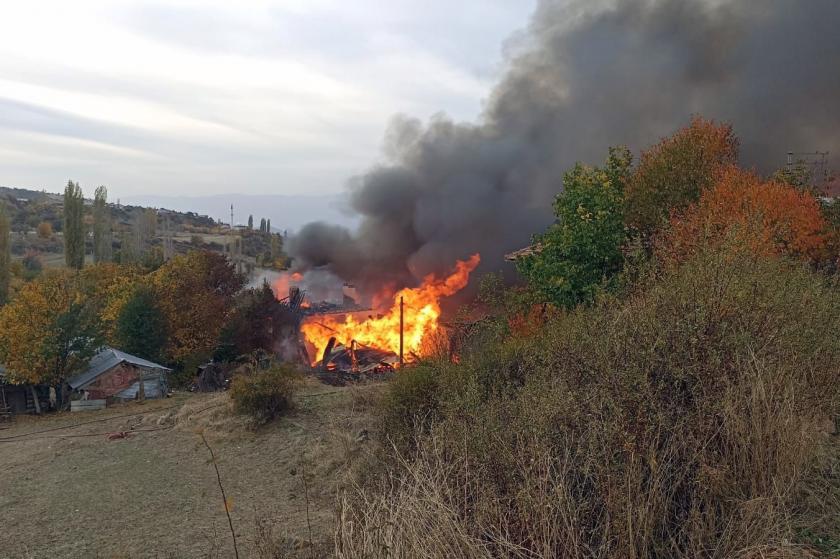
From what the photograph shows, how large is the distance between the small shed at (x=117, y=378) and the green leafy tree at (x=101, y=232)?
3236 centimetres

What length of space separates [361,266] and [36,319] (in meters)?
22.3

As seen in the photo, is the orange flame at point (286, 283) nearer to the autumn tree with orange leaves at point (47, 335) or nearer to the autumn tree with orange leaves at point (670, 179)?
the autumn tree with orange leaves at point (47, 335)

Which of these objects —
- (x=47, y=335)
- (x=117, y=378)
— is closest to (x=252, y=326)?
(x=117, y=378)

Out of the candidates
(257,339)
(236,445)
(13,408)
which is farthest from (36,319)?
(236,445)

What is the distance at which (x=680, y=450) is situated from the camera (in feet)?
11.8

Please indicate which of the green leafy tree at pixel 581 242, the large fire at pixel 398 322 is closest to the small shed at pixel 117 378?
the large fire at pixel 398 322

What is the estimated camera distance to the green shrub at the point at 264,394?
1541cm

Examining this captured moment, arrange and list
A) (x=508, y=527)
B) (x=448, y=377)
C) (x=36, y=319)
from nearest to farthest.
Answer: (x=508, y=527) < (x=448, y=377) < (x=36, y=319)

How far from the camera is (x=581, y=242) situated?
15148mm

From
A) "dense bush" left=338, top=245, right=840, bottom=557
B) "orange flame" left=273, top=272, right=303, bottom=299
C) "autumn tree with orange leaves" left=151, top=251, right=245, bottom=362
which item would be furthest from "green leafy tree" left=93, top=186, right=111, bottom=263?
"dense bush" left=338, top=245, right=840, bottom=557

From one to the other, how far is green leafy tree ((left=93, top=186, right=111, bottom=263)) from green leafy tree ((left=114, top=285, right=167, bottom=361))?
29250 millimetres

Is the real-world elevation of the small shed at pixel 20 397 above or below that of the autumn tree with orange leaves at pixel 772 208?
below

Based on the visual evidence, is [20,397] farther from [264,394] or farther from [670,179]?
[670,179]

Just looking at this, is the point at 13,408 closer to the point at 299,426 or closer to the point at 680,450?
the point at 299,426
